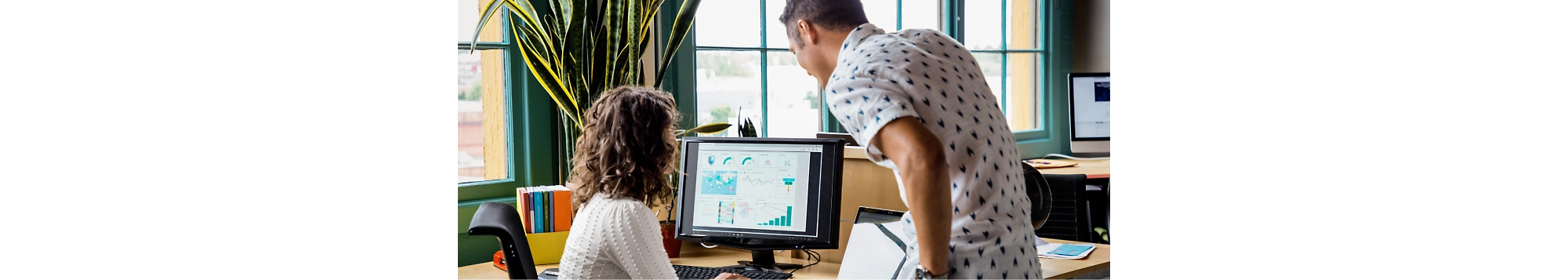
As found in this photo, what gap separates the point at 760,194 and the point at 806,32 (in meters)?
0.51

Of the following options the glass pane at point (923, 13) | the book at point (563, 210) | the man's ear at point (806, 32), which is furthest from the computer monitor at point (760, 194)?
the glass pane at point (923, 13)

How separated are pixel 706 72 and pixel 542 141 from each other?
0.76 metres

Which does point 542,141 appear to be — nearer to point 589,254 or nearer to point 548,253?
point 548,253

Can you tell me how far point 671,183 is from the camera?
240cm

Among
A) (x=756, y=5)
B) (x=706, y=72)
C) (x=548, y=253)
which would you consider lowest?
(x=548, y=253)

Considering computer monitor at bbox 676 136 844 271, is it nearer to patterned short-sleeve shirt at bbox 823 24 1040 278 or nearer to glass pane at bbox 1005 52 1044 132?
patterned short-sleeve shirt at bbox 823 24 1040 278

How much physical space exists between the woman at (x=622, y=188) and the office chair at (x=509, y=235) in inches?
3.2

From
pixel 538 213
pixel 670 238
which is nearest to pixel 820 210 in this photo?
pixel 670 238

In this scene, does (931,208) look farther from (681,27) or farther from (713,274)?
(681,27)

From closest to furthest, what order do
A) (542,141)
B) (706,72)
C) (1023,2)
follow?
(542,141), (706,72), (1023,2)

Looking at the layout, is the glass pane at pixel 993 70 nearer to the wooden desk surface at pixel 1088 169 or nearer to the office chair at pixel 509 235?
the wooden desk surface at pixel 1088 169

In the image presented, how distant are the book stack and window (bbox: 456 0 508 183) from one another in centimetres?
47

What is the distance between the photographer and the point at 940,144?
1508mm

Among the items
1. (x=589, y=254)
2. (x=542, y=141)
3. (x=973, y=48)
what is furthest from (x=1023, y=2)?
(x=589, y=254)
